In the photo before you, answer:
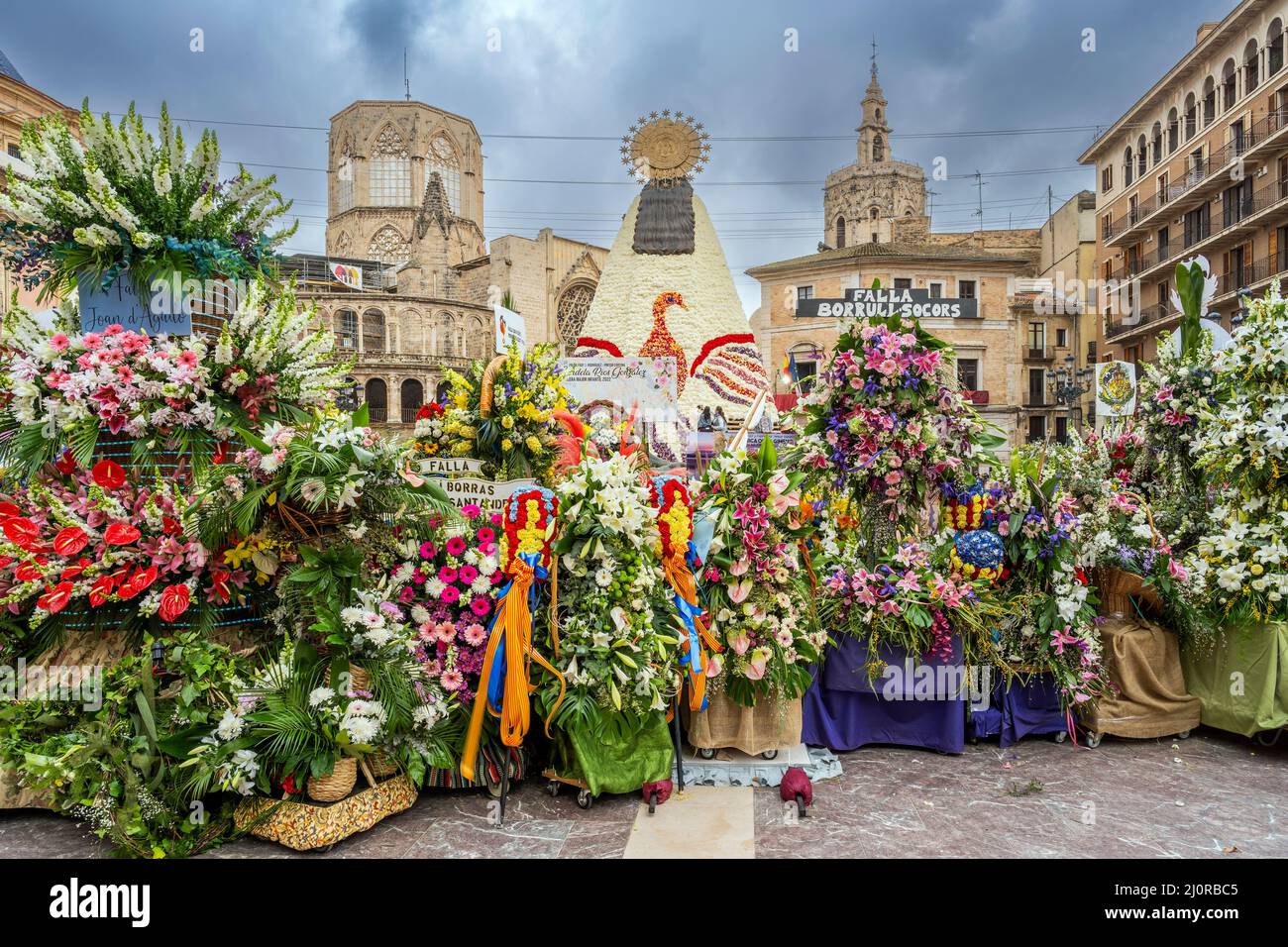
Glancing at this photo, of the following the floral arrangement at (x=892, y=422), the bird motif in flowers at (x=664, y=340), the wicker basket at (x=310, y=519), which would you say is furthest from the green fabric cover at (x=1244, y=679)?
the bird motif in flowers at (x=664, y=340)

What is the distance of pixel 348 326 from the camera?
38562mm

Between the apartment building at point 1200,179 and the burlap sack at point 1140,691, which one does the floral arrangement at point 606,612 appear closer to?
the burlap sack at point 1140,691

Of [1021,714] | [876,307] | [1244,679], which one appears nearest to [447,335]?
[876,307]

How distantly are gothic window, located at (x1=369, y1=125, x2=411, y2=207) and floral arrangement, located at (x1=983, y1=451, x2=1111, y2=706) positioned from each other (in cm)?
4867

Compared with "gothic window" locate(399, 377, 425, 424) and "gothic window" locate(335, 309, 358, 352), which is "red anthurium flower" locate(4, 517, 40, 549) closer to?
"gothic window" locate(399, 377, 425, 424)

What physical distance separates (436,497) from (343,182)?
50959 millimetres

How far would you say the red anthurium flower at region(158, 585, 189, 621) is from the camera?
451 centimetres

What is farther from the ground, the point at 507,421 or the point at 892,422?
the point at 507,421

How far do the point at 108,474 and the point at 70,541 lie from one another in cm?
44

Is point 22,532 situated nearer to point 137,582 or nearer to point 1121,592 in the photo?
point 137,582

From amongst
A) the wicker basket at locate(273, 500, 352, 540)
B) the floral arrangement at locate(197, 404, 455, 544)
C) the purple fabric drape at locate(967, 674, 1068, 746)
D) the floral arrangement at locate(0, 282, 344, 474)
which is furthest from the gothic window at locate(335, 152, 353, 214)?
the purple fabric drape at locate(967, 674, 1068, 746)

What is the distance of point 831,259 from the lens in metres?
34.2

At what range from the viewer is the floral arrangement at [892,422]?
541 cm

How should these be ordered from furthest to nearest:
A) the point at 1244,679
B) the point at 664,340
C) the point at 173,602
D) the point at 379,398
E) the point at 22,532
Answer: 1. the point at 379,398
2. the point at 664,340
3. the point at 1244,679
4. the point at 22,532
5. the point at 173,602
